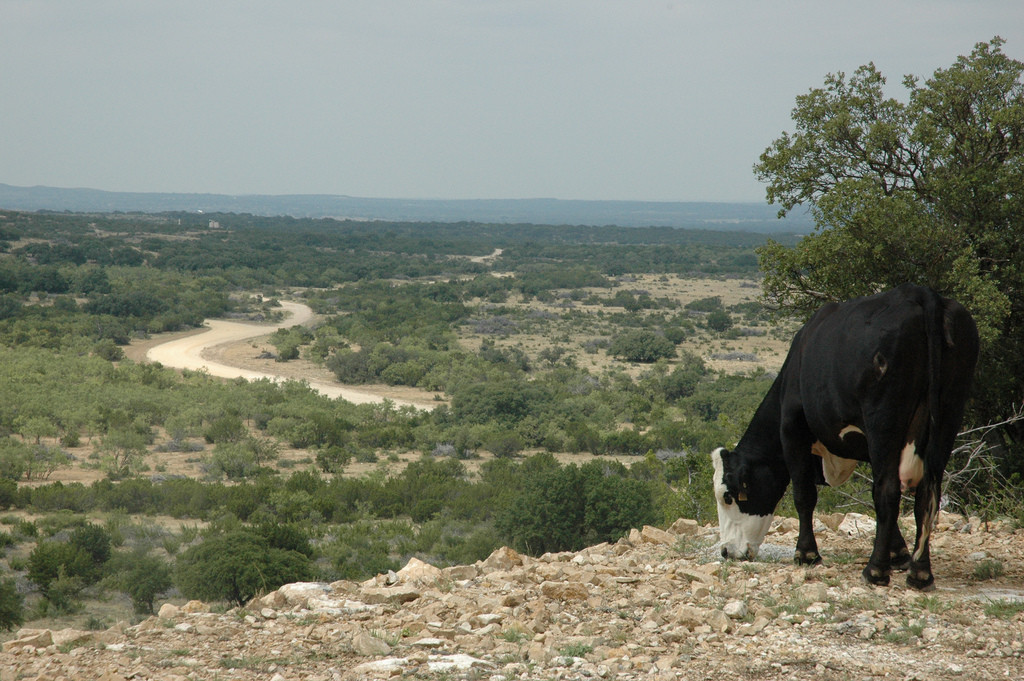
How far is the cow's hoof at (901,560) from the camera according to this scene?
232 inches

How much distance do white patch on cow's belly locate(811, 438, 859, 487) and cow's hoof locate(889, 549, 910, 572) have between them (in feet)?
2.19

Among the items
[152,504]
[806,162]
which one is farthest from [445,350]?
[806,162]

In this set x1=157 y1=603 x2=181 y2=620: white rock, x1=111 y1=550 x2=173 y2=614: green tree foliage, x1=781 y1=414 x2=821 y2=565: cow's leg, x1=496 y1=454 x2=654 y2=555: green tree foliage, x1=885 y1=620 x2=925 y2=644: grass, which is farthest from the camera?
x1=496 y1=454 x2=654 y2=555: green tree foliage

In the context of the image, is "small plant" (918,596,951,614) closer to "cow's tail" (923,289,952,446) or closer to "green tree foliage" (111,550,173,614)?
"cow's tail" (923,289,952,446)

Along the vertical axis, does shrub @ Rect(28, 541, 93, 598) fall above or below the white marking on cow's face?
below

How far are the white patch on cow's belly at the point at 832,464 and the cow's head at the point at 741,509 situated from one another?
0.45 metres

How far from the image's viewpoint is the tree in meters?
10.6

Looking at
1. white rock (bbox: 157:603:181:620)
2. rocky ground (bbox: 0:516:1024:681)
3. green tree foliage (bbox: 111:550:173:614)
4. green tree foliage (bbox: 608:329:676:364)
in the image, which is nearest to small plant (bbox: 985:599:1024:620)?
rocky ground (bbox: 0:516:1024:681)

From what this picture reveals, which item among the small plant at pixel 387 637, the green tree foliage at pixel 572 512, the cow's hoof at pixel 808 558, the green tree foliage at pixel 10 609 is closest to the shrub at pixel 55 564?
the green tree foliage at pixel 10 609

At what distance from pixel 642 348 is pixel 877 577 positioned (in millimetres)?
48134

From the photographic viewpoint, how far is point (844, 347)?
5.67 m

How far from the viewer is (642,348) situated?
5344 cm

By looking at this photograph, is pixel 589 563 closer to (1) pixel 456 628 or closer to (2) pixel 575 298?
(1) pixel 456 628

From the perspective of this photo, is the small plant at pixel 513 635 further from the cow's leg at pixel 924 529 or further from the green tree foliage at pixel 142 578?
the green tree foliage at pixel 142 578
